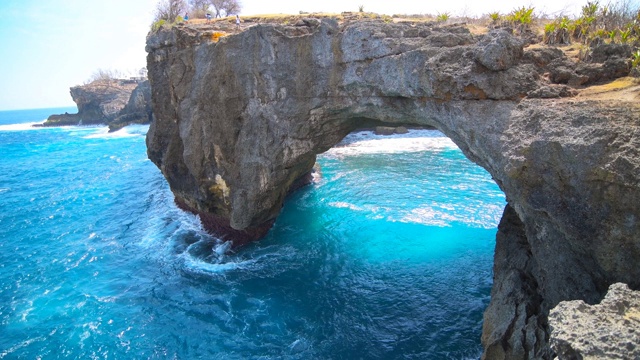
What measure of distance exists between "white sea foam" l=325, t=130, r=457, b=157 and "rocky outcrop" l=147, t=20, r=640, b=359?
16842 mm

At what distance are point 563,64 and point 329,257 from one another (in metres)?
9.67

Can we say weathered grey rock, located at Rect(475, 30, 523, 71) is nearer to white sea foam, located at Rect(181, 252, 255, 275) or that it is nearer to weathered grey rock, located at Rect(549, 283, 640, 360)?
weathered grey rock, located at Rect(549, 283, 640, 360)

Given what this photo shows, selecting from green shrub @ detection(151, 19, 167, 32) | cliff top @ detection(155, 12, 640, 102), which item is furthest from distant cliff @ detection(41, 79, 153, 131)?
cliff top @ detection(155, 12, 640, 102)

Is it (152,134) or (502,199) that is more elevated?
(152,134)

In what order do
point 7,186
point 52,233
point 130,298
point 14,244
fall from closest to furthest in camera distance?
point 130,298
point 14,244
point 52,233
point 7,186

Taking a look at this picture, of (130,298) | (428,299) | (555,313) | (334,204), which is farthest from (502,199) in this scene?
(130,298)

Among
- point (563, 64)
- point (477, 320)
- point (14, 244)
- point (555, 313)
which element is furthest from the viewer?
point (14, 244)

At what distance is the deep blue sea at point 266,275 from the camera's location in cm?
1013

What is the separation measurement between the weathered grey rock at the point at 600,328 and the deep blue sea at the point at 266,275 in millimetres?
5286

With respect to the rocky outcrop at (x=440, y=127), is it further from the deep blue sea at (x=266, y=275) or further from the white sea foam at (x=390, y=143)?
the white sea foam at (x=390, y=143)

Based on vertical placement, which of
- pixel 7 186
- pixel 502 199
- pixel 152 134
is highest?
pixel 152 134

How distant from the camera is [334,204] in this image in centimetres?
1927

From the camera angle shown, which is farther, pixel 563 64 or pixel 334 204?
pixel 334 204

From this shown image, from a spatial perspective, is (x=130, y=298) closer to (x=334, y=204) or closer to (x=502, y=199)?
(x=334, y=204)
